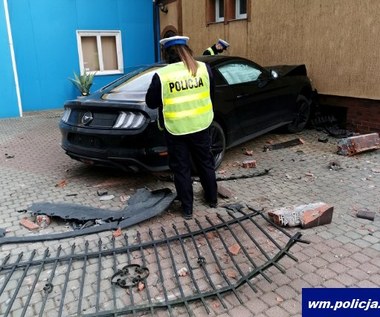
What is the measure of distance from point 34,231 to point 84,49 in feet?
31.6

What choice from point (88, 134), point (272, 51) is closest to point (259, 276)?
point (88, 134)

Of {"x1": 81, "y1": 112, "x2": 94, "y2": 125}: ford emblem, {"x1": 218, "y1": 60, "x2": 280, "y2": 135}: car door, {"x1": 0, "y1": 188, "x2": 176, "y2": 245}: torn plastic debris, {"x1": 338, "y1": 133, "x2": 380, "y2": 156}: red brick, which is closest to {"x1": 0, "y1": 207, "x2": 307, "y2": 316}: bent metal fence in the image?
{"x1": 0, "y1": 188, "x2": 176, "y2": 245}: torn plastic debris

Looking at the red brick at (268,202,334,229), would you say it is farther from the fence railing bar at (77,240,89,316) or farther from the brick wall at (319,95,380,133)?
the brick wall at (319,95,380,133)

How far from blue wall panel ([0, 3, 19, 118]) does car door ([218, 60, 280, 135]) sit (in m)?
7.54

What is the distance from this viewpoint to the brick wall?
6758 mm

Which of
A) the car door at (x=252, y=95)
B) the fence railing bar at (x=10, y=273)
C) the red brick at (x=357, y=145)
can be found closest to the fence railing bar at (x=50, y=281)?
the fence railing bar at (x=10, y=273)

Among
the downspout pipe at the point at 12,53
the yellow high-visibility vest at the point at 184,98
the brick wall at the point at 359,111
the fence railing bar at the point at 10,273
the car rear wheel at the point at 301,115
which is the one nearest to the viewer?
the fence railing bar at the point at 10,273

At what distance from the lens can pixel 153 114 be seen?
4277 mm

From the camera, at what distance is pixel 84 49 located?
39.9 feet

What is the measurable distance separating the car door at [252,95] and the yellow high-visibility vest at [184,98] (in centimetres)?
183

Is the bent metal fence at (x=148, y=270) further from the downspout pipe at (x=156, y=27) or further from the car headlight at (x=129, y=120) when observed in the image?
the downspout pipe at (x=156, y=27)

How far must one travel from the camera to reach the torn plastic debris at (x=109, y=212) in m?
3.61

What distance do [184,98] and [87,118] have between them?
1630 mm

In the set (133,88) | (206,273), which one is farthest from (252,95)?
(206,273)
